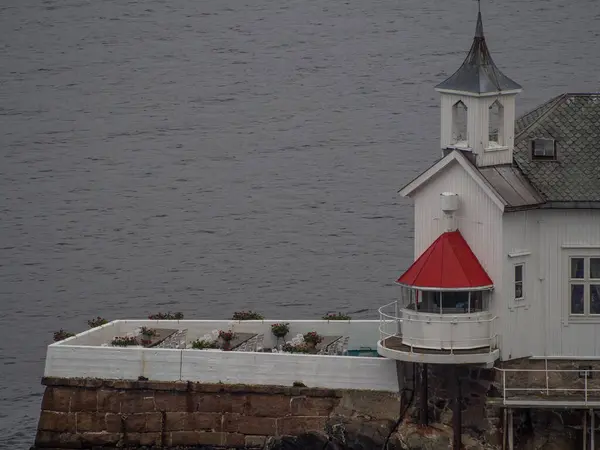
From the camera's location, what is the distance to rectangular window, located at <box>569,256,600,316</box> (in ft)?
188

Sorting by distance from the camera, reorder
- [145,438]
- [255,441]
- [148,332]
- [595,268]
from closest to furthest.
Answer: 1. [595,268]
2. [255,441]
3. [145,438]
4. [148,332]

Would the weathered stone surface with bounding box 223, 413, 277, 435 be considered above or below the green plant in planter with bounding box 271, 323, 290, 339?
below

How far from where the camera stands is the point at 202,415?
5866 cm

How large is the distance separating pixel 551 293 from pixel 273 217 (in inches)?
1645

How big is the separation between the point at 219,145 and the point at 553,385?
58.6 metres

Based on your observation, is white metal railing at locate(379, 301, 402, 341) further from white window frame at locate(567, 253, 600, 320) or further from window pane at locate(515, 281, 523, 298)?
white window frame at locate(567, 253, 600, 320)

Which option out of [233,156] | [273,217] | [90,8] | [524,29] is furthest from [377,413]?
[90,8]

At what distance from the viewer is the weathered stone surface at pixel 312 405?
58000 mm

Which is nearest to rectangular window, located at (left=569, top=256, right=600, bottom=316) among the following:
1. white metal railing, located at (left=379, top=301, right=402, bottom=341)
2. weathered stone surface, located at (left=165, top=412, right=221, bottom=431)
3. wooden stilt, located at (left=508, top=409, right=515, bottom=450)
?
wooden stilt, located at (left=508, top=409, right=515, bottom=450)

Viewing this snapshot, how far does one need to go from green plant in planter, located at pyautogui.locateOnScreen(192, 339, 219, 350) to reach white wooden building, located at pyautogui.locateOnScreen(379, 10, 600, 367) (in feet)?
16.3

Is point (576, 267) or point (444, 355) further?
point (576, 267)

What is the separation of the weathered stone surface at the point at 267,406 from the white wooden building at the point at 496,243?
3.12 meters

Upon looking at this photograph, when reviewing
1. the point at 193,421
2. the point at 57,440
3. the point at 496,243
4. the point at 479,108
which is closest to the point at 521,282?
the point at 496,243

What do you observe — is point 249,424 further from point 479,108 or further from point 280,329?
point 479,108
